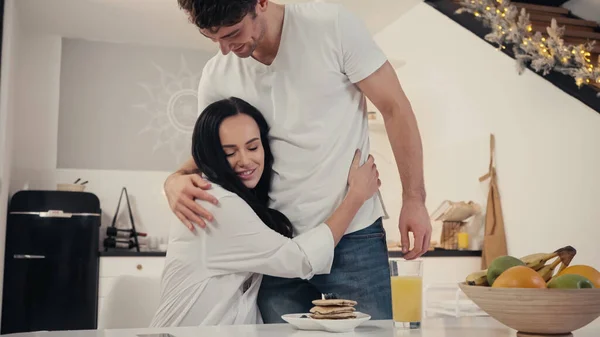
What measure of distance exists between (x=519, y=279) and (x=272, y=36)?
96 cm

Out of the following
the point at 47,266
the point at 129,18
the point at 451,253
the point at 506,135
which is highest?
the point at 129,18

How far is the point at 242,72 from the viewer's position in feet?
5.76

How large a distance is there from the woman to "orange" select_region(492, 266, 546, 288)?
0.58 meters

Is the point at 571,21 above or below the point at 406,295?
above

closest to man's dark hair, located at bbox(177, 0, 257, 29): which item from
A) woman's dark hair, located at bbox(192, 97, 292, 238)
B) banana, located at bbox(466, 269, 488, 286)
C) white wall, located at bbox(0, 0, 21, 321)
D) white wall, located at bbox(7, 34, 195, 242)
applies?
woman's dark hair, located at bbox(192, 97, 292, 238)

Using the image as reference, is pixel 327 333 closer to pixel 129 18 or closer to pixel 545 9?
pixel 545 9

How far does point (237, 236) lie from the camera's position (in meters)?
1.50

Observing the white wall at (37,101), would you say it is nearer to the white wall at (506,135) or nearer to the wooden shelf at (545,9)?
the white wall at (506,135)

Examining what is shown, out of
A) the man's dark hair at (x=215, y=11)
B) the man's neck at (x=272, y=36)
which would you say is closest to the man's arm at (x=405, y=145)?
the man's neck at (x=272, y=36)

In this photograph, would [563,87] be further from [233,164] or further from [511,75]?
[233,164]

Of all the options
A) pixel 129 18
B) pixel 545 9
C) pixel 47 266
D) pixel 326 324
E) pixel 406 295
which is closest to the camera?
pixel 326 324

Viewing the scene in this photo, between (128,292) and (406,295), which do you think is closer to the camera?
(406,295)

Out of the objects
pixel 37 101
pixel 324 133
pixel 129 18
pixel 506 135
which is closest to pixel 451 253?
pixel 506 135

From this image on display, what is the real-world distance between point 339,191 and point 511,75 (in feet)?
6.72
